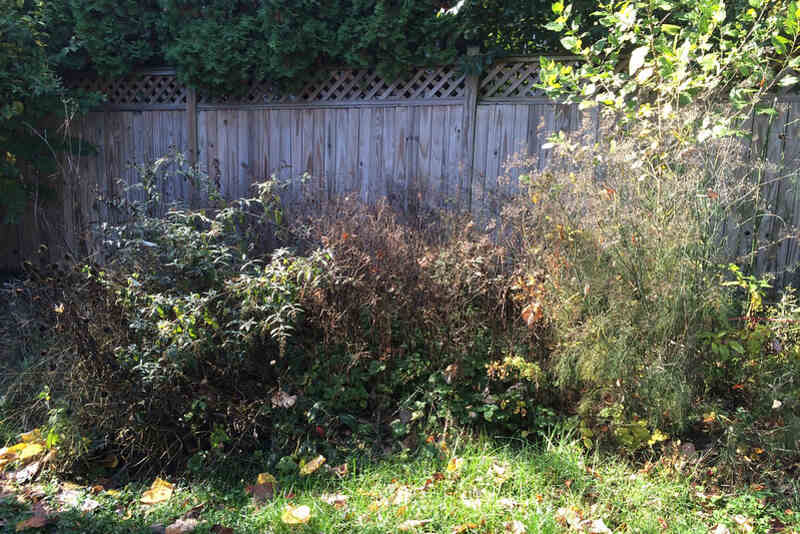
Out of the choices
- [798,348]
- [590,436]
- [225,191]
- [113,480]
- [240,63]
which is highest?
[240,63]

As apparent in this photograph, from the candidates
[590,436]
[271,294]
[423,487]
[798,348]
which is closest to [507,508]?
[423,487]

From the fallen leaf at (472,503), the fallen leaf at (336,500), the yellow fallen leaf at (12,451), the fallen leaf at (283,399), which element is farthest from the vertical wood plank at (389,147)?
the yellow fallen leaf at (12,451)

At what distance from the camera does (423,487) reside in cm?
286

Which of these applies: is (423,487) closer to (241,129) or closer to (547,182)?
(547,182)

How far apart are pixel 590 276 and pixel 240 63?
4090mm

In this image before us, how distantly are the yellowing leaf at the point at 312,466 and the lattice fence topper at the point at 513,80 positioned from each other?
356 cm

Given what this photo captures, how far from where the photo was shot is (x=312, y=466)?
3.02m

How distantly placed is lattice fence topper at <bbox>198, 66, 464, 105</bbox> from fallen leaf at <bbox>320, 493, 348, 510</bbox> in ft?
12.2

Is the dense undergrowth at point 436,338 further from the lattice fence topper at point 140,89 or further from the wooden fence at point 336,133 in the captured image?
the lattice fence topper at point 140,89

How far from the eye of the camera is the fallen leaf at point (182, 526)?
260cm

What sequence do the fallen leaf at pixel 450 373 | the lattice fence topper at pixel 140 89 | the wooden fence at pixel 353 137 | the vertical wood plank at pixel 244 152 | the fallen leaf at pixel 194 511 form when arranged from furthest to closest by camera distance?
the lattice fence topper at pixel 140 89, the vertical wood plank at pixel 244 152, the wooden fence at pixel 353 137, the fallen leaf at pixel 450 373, the fallen leaf at pixel 194 511

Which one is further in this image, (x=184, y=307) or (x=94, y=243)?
(x=94, y=243)

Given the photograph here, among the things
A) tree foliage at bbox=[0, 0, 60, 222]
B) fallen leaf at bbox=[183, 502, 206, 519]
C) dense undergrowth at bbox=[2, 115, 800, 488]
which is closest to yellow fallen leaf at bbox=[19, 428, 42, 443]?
dense undergrowth at bbox=[2, 115, 800, 488]

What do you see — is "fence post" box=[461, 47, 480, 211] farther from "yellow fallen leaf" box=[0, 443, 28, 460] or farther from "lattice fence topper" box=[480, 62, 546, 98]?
"yellow fallen leaf" box=[0, 443, 28, 460]
